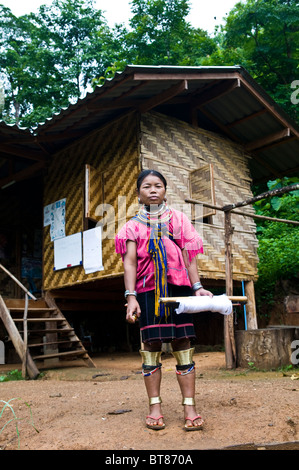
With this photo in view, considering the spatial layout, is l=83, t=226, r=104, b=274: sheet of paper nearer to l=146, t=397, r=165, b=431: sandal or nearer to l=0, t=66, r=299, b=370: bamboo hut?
l=0, t=66, r=299, b=370: bamboo hut

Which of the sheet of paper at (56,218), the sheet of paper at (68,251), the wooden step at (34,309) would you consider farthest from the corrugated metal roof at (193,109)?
the wooden step at (34,309)

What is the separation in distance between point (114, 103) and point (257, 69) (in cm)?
996

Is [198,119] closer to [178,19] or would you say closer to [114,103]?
[114,103]

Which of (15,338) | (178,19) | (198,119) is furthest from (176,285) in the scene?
(178,19)

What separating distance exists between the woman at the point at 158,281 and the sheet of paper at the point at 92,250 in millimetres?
4560

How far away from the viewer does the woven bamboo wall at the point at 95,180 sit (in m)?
7.48

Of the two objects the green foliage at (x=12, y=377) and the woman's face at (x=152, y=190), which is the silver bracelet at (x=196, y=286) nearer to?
the woman's face at (x=152, y=190)

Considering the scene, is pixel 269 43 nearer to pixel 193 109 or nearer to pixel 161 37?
pixel 161 37

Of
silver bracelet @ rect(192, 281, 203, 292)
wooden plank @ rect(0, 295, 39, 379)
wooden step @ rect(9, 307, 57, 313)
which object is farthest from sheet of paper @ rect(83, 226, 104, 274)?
silver bracelet @ rect(192, 281, 203, 292)

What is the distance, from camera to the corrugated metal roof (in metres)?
6.70

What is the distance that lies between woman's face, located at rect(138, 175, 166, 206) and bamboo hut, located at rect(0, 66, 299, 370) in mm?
3542

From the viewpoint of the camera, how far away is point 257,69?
15234 millimetres

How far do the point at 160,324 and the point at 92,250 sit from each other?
507 cm

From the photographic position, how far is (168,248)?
10.3 feet
